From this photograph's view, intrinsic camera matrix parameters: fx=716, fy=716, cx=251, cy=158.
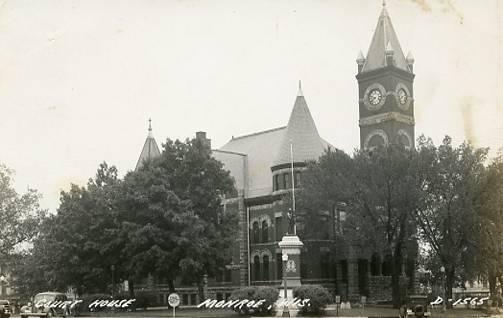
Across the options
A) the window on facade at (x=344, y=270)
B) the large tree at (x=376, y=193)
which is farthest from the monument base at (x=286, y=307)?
the window on facade at (x=344, y=270)

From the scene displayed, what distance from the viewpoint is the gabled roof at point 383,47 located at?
65875mm

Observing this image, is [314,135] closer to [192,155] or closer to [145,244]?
[192,155]

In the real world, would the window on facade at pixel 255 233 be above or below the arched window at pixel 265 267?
above

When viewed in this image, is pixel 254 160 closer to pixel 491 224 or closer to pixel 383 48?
pixel 383 48

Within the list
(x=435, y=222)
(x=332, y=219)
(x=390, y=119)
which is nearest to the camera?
(x=435, y=222)

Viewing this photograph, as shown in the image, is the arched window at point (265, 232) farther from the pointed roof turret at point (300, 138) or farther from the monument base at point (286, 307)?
the monument base at point (286, 307)

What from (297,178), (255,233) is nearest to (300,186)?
(297,178)

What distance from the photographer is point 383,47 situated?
66250 millimetres

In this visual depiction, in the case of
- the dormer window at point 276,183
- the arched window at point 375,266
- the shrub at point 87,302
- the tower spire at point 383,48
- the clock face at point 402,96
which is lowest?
the shrub at point 87,302

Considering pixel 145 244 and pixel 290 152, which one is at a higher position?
pixel 290 152

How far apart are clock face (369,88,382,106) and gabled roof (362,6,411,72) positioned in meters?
2.16

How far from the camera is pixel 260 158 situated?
69.9 m

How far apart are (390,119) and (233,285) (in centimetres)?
2102

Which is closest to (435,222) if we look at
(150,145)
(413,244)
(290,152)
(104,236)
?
(413,244)
